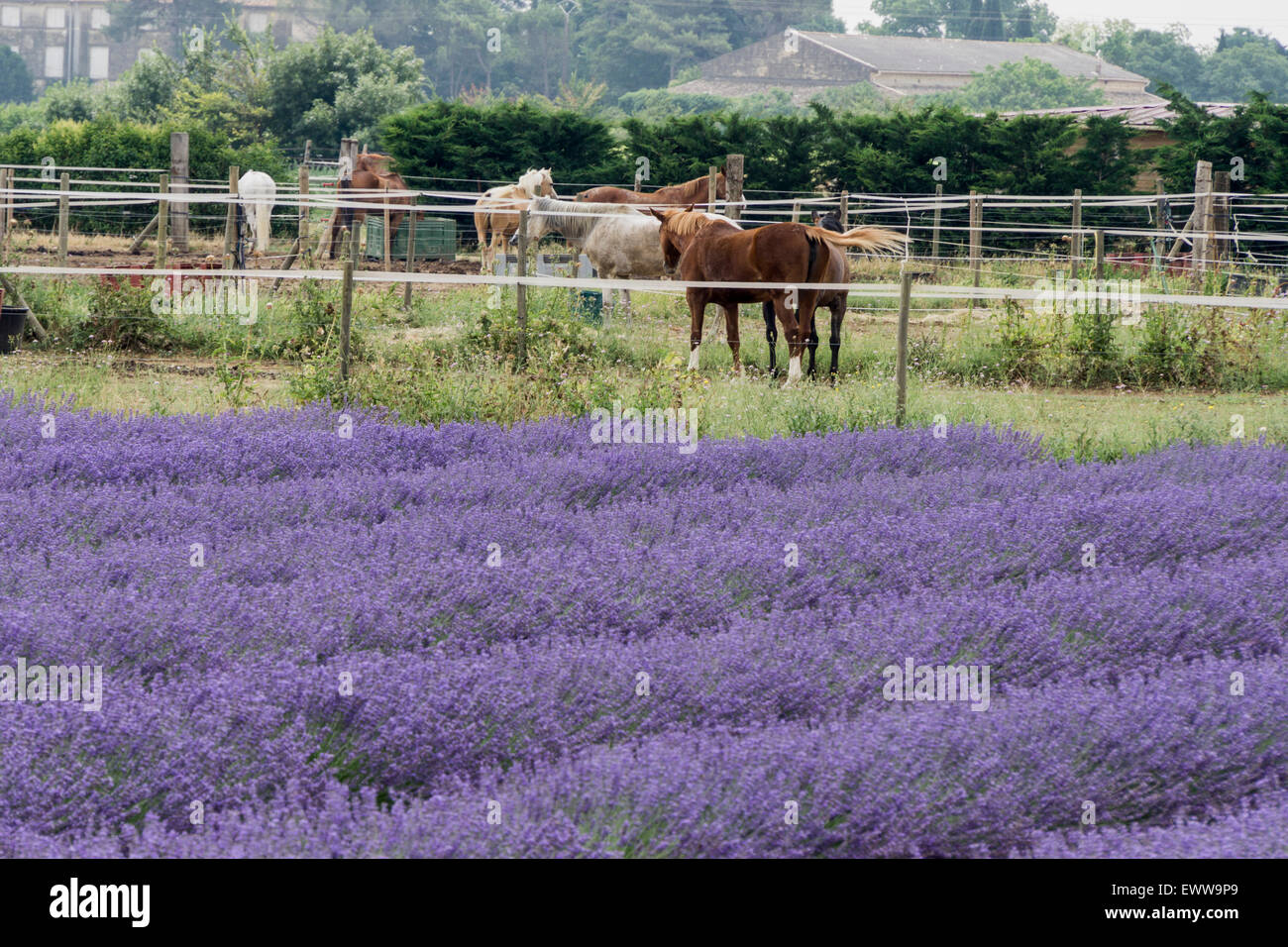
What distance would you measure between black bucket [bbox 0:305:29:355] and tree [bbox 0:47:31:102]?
80599 mm

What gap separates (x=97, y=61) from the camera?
9475 centimetres

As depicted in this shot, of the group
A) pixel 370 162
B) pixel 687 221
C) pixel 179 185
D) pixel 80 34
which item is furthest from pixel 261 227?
pixel 80 34

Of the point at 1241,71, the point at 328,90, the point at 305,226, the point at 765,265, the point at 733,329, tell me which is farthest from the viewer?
the point at 1241,71

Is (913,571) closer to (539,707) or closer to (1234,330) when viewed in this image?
(539,707)

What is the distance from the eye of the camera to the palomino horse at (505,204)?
57.8ft

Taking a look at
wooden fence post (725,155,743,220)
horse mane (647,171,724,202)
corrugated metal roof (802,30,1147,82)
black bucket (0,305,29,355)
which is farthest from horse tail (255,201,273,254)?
corrugated metal roof (802,30,1147,82)

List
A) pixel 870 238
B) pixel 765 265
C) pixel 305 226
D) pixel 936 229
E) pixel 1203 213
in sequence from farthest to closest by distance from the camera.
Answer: pixel 305 226 → pixel 936 229 → pixel 1203 213 → pixel 870 238 → pixel 765 265

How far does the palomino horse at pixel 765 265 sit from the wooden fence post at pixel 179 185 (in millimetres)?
9168

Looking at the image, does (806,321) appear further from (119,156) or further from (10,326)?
(119,156)

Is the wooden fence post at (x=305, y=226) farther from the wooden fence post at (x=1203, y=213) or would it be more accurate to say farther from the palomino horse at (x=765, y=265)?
the wooden fence post at (x=1203, y=213)

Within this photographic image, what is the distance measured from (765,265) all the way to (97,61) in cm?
9320

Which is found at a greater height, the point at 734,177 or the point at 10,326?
the point at 734,177

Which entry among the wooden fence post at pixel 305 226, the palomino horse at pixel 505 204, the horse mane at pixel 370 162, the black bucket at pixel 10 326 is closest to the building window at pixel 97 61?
the horse mane at pixel 370 162
